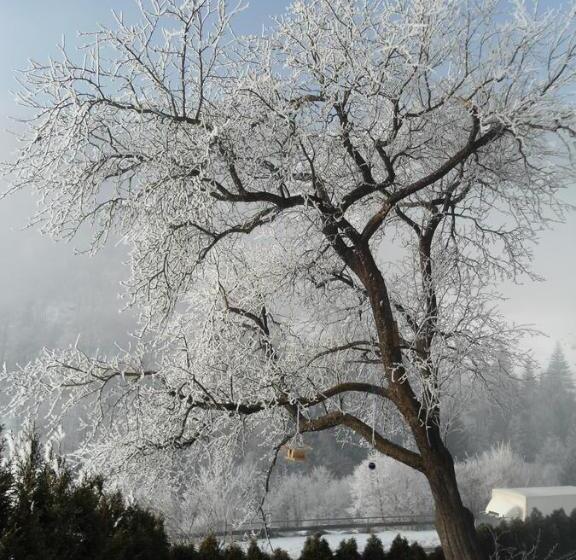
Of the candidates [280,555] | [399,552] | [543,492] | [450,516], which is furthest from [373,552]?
[543,492]

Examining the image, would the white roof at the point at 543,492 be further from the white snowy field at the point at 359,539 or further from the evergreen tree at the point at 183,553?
the evergreen tree at the point at 183,553

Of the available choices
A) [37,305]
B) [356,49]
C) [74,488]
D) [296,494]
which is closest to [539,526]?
[74,488]

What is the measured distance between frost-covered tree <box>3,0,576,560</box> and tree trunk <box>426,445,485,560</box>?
0.01 meters

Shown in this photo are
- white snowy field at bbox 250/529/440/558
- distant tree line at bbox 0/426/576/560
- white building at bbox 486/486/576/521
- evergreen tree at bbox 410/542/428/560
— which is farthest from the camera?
white building at bbox 486/486/576/521

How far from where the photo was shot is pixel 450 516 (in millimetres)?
5914

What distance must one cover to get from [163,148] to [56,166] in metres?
0.88

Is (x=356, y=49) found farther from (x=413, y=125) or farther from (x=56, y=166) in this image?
(x=56, y=166)

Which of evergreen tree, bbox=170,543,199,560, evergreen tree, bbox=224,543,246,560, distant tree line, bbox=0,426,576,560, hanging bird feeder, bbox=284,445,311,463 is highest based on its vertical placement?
hanging bird feeder, bbox=284,445,311,463

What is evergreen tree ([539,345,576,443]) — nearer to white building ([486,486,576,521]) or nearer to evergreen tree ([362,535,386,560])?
white building ([486,486,576,521])

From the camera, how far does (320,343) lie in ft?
26.3

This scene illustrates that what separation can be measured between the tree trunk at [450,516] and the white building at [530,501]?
46.5ft

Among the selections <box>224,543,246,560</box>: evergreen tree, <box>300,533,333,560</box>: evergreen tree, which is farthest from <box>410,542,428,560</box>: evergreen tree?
<box>224,543,246,560</box>: evergreen tree

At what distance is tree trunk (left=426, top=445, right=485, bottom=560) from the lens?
5.85 m

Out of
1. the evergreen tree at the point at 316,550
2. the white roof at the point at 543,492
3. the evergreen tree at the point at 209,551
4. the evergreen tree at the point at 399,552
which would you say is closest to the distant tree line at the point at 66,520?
the evergreen tree at the point at 209,551
